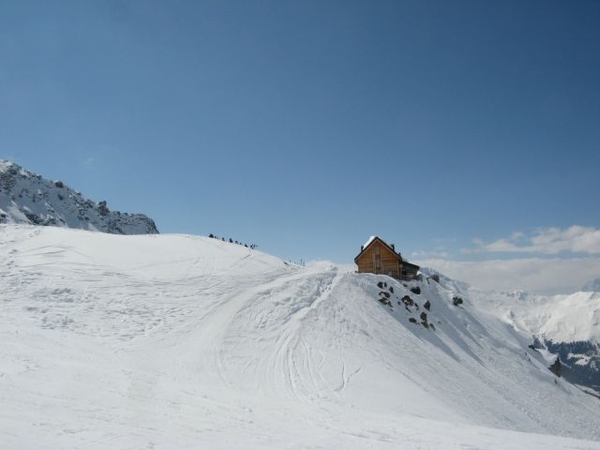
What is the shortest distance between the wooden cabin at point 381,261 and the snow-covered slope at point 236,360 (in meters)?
6.24

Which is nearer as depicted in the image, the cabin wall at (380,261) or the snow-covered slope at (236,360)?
the snow-covered slope at (236,360)

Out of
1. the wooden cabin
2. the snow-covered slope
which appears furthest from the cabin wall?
the snow-covered slope

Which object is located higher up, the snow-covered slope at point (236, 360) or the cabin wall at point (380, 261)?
the cabin wall at point (380, 261)

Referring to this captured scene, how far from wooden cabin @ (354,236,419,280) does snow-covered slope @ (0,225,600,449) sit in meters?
6.24

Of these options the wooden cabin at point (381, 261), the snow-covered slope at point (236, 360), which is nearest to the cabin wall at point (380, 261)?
the wooden cabin at point (381, 261)

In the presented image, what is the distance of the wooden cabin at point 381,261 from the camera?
48.8 meters

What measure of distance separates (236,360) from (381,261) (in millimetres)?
33623

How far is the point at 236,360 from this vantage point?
18.8 meters

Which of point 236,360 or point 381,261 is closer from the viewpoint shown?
point 236,360

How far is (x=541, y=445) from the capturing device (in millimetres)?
10891

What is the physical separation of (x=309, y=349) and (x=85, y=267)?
16.1 meters

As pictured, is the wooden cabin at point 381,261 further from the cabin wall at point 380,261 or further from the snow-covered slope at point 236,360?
the snow-covered slope at point 236,360

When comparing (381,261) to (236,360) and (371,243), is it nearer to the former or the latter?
(371,243)

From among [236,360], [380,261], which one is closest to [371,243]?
[380,261]
